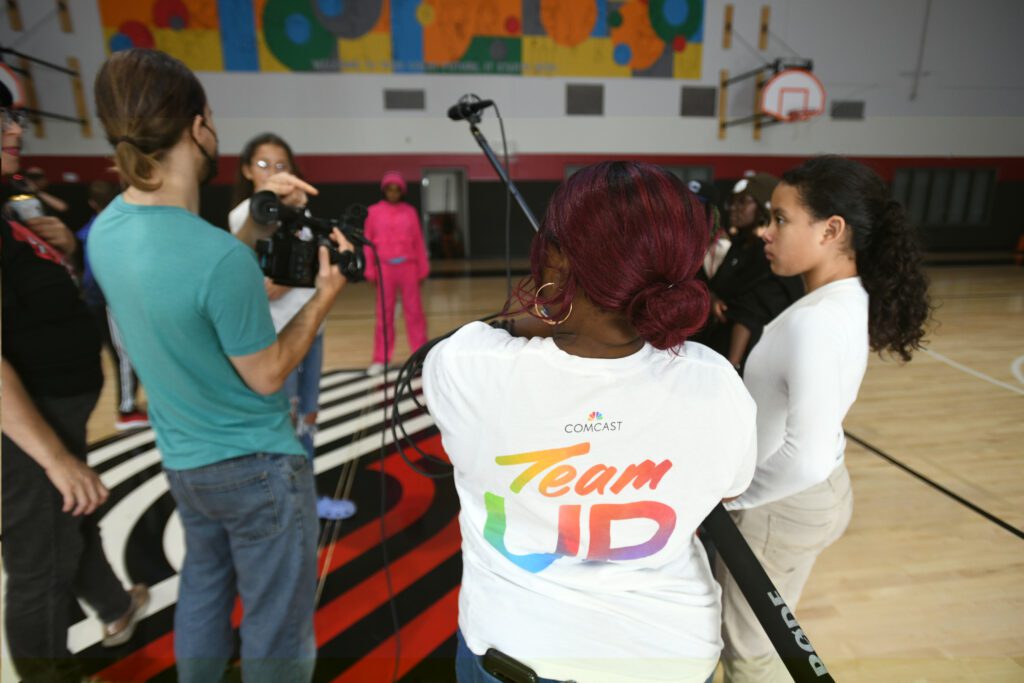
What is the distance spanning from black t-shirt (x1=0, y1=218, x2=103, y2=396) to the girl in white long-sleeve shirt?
1395mm

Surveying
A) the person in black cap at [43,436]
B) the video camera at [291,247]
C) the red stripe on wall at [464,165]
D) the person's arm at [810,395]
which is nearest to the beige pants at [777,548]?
the person's arm at [810,395]

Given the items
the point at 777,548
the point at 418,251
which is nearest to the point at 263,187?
the point at 777,548

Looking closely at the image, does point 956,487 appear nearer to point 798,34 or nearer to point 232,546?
point 798,34

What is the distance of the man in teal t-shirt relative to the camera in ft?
2.71

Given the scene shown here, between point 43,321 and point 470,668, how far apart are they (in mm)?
1107

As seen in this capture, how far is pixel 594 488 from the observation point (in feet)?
1.95

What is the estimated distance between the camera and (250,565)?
1.05 metres

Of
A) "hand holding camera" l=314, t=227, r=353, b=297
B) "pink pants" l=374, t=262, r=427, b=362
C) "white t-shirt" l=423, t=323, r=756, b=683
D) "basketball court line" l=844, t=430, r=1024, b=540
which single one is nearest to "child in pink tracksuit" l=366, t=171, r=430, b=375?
"pink pants" l=374, t=262, r=427, b=362

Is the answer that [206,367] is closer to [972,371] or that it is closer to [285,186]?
[285,186]

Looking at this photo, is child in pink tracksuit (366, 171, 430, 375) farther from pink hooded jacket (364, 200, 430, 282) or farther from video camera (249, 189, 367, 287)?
video camera (249, 189, 367, 287)

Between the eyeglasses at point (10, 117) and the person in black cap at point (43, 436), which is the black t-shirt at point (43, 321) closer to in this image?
the person in black cap at point (43, 436)

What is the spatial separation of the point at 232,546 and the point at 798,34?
1.45 metres

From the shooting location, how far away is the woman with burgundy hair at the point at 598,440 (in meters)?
0.53

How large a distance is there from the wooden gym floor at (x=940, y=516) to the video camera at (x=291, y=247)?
111 centimetres
